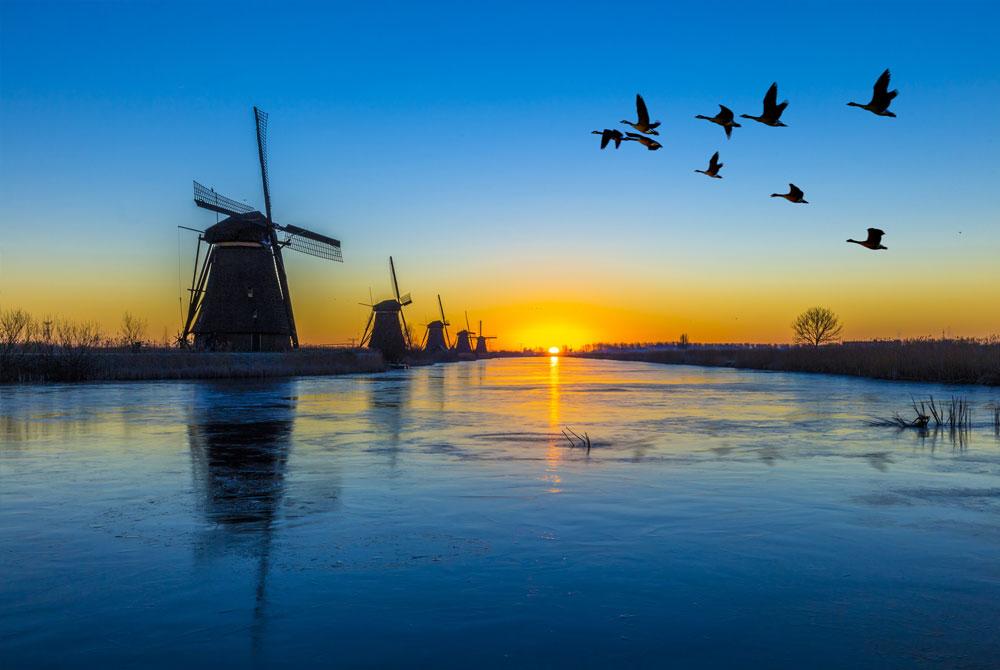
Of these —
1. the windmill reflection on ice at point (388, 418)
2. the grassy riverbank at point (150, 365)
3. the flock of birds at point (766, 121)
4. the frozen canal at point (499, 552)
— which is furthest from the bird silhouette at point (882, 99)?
the grassy riverbank at point (150, 365)

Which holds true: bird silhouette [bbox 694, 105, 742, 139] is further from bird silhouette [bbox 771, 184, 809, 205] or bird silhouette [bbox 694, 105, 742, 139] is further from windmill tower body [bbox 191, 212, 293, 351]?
windmill tower body [bbox 191, 212, 293, 351]

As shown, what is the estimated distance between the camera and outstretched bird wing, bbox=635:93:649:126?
23.8 feet

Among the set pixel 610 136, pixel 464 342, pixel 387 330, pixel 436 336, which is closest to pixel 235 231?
pixel 387 330

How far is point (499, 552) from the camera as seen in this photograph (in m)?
6.09

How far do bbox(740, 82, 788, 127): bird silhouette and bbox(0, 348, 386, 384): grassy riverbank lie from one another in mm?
32111

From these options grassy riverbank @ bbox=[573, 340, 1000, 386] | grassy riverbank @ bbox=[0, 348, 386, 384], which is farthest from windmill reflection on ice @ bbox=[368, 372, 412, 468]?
grassy riverbank @ bbox=[573, 340, 1000, 386]

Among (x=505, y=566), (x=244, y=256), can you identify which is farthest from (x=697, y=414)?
(x=244, y=256)

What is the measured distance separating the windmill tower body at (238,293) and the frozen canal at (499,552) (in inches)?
989

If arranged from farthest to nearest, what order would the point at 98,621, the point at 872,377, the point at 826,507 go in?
1. the point at 872,377
2. the point at 826,507
3. the point at 98,621

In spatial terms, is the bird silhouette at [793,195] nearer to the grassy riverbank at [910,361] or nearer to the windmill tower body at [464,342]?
the grassy riverbank at [910,361]

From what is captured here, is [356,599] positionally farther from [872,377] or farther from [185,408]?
[872,377]

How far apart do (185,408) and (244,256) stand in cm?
2012

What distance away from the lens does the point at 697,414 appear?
19375mm

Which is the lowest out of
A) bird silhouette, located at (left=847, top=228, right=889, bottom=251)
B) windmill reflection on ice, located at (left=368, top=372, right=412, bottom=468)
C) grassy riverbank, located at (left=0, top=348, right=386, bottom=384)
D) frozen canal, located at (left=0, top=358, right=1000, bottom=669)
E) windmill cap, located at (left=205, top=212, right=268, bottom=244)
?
frozen canal, located at (left=0, top=358, right=1000, bottom=669)
